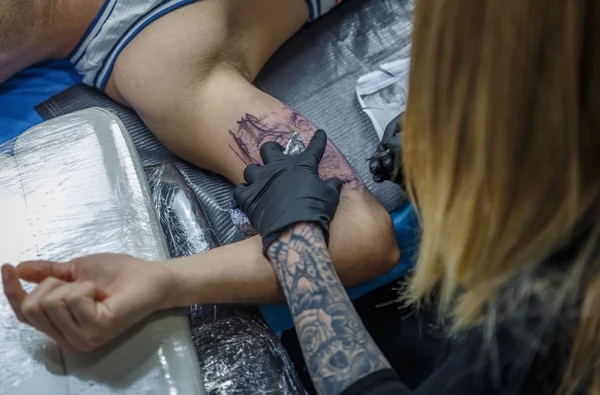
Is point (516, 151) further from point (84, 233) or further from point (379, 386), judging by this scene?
point (84, 233)

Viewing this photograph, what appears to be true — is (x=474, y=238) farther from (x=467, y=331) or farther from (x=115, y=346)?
(x=115, y=346)

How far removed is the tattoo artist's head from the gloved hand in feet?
1.26

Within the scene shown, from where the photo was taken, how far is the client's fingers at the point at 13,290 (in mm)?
761

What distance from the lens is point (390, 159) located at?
111cm

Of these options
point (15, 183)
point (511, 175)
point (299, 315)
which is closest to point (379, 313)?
point (299, 315)

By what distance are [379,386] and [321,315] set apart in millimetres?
145

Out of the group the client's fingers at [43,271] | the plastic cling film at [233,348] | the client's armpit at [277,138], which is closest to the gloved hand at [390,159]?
the client's armpit at [277,138]

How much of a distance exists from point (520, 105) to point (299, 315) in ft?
1.53

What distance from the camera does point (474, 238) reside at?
0.69 meters

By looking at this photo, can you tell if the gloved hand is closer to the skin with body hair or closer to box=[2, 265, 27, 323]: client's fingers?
the skin with body hair

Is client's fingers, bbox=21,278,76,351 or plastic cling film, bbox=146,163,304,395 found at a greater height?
client's fingers, bbox=21,278,76,351

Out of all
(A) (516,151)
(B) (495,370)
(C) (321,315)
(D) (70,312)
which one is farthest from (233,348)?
(A) (516,151)

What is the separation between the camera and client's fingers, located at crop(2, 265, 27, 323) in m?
0.76

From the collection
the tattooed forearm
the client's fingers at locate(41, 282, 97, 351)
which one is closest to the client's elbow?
the tattooed forearm
